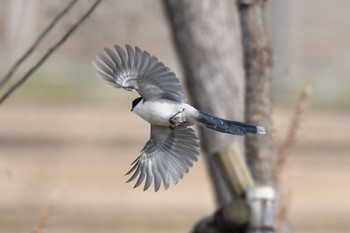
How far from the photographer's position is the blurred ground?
9.64 metres

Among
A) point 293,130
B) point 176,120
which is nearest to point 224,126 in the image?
point 176,120

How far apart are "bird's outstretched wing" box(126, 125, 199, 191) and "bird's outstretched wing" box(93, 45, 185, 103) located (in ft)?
0.35

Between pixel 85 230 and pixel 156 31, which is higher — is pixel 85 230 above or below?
below

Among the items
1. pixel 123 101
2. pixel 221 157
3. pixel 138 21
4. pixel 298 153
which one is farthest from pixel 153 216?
pixel 221 157

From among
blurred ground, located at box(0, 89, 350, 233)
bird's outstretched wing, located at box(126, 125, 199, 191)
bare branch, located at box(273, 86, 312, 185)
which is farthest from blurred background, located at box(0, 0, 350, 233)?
bird's outstretched wing, located at box(126, 125, 199, 191)

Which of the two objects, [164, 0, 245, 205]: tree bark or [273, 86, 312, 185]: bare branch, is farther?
[164, 0, 245, 205]: tree bark

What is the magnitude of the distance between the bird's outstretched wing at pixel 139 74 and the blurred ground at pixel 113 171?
561 centimetres

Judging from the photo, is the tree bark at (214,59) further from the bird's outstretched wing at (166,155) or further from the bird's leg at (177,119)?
the bird's leg at (177,119)

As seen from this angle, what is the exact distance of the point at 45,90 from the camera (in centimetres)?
1371

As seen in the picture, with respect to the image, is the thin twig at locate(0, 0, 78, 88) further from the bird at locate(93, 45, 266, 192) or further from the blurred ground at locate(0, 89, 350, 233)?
the blurred ground at locate(0, 89, 350, 233)

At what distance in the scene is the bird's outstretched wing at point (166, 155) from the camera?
2.55 m

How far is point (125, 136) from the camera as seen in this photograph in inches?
502

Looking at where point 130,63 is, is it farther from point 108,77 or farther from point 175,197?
point 175,197

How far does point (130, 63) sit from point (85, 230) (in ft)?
22.9
